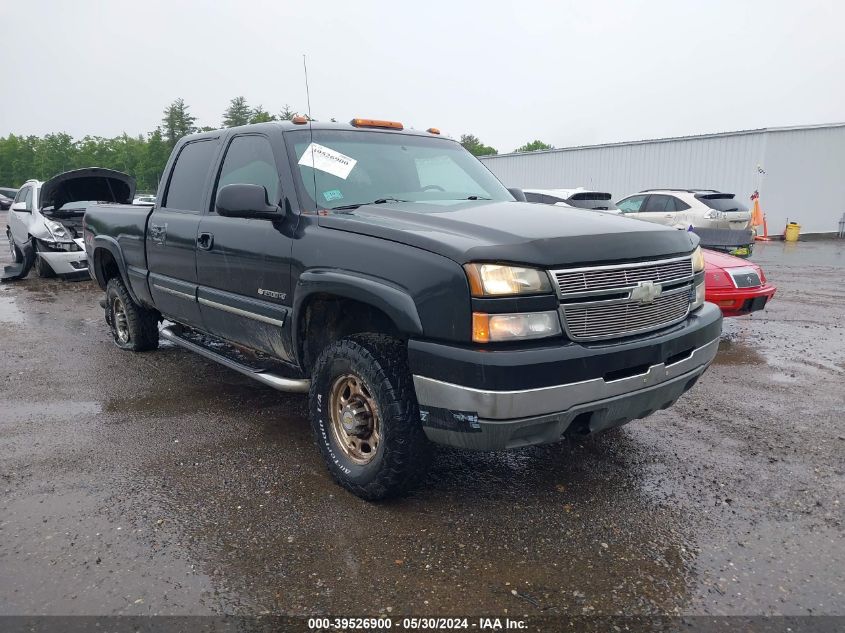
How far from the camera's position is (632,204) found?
609 inches

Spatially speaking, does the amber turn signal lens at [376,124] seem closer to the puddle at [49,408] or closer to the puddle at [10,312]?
the puddle at [49,408]

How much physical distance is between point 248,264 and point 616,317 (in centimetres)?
Answer: 223

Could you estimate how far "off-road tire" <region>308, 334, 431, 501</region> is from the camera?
297 centimetres

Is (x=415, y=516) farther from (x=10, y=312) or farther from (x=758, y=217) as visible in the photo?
(x=758, y=217)

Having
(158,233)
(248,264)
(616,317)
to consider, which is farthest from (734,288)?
(158,233)

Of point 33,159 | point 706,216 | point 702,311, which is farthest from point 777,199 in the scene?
point 33,159

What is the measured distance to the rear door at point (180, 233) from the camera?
180 inches

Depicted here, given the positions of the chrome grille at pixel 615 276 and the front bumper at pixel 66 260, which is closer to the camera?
the chrome grille at pixel 615 276

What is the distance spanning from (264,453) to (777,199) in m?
23.7

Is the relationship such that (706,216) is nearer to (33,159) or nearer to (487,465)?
(487,465)

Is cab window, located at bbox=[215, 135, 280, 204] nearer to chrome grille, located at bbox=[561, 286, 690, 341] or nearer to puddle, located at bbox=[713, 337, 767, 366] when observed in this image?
chrome grille, located at bbox=[561, 286, 690, 341]

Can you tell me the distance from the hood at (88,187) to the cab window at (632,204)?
35.8 ft

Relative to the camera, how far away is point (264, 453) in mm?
3936

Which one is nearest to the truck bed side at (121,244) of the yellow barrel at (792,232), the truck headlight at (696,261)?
the truck headlight at (696,261)
